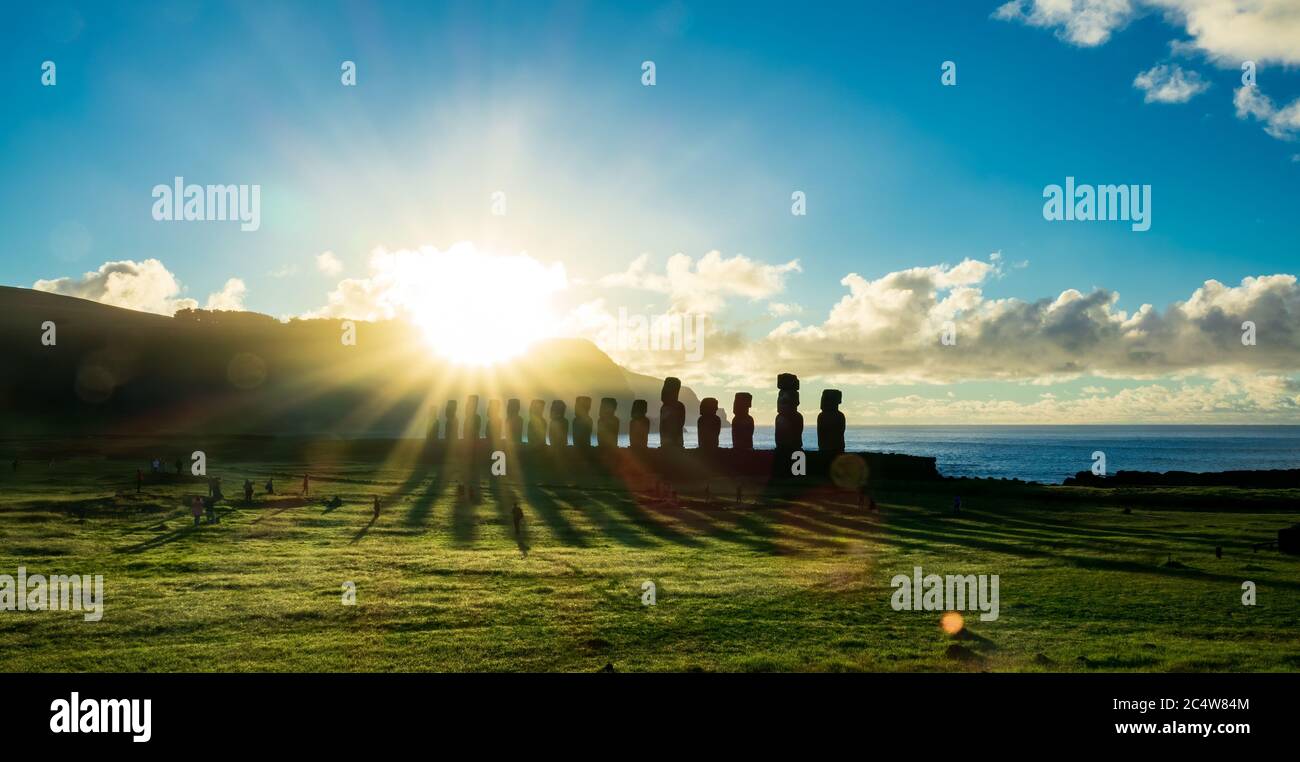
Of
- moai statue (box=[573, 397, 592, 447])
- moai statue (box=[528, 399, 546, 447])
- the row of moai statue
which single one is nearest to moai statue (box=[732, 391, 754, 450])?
the row of moai statue

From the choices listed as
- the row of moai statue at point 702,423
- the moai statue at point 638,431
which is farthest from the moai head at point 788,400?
the moai statue at point 638,431

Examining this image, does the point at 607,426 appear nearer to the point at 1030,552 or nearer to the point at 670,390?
the point at 670,390

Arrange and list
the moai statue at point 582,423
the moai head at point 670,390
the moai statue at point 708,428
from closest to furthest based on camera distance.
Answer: the moai statue at point 708,428
the moai head at point 670,390
the moai statue at point 582,423

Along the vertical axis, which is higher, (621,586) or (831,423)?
(831,423)

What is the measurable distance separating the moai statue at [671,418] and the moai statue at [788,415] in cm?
806

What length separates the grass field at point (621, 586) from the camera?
15023 mm

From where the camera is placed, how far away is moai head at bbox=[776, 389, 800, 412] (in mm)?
62000

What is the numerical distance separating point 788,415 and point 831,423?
3.76 meters

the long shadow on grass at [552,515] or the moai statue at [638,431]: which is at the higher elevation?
the moai statue at [638,431]

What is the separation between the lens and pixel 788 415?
61.9m

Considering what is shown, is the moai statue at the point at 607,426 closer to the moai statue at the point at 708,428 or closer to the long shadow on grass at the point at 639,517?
the moai statue at the point at 708,428

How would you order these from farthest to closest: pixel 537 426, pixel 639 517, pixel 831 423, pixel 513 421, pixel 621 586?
pixel 513 421 → pixel 537 426 → pixel 831 423 → pixel 639 517 → pixel 621 586

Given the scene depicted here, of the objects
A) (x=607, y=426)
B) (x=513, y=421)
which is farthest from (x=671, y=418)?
(x=513, y=421)

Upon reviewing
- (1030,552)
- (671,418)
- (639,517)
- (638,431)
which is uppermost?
(671,418)
